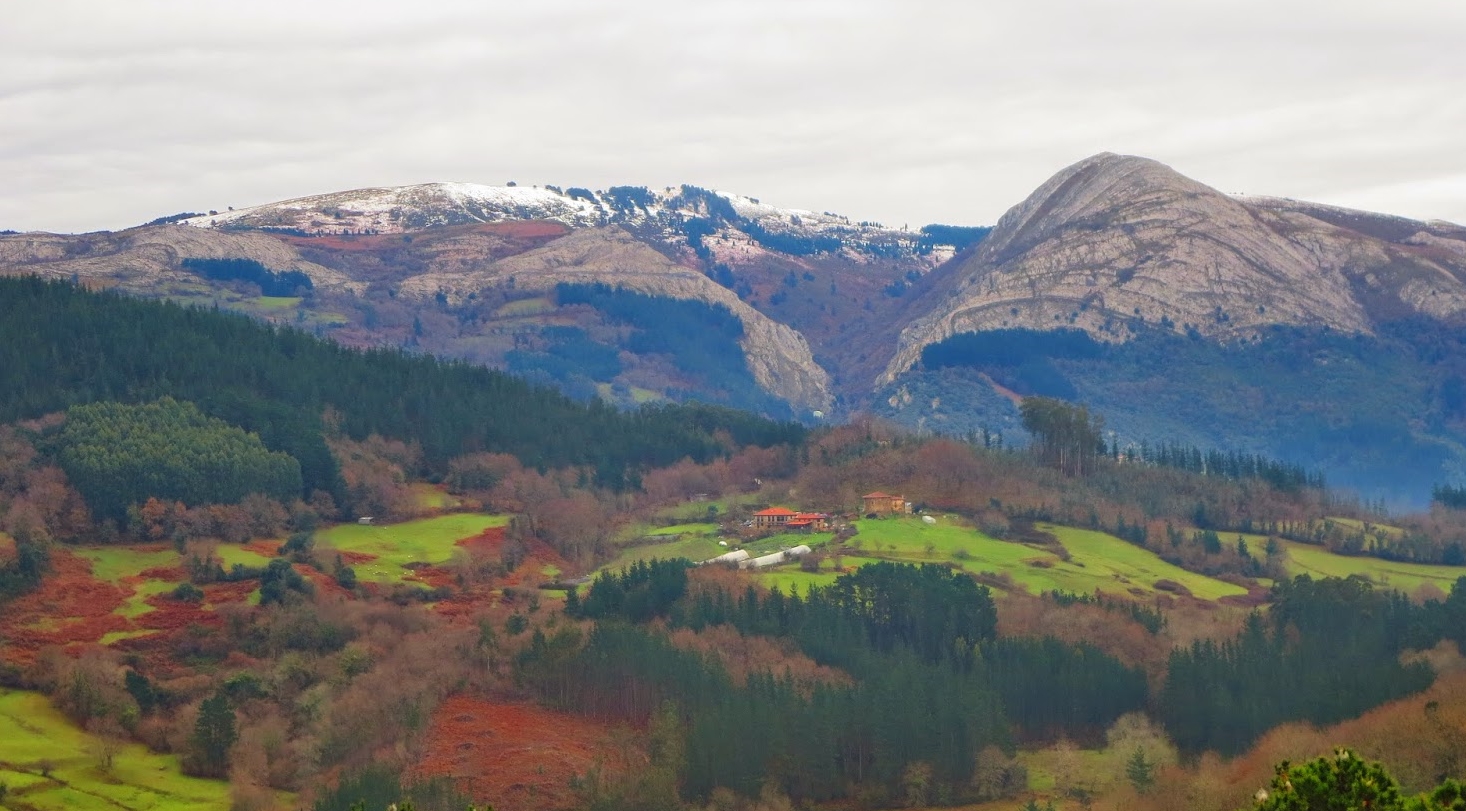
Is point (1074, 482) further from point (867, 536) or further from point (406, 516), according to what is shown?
point (406, 516)

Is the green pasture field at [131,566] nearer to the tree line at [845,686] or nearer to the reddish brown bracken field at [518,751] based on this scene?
the reddish brown bracken field at [518,751]

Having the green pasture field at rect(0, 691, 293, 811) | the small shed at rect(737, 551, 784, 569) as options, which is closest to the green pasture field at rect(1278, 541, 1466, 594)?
the small shed at rect(737, 551, 784, 569)

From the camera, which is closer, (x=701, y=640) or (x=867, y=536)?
(x=701, y=640)

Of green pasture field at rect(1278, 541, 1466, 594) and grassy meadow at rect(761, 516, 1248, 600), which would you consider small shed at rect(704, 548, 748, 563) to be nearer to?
grassy meadow at rect(761, 516, 1248, 600)

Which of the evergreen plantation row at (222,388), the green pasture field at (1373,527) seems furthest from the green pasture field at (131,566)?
the green pasture field at (1373,527)

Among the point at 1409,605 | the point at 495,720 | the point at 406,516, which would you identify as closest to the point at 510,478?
the point at 406,516

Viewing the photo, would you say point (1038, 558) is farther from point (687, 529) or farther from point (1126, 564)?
point (687, 529)
